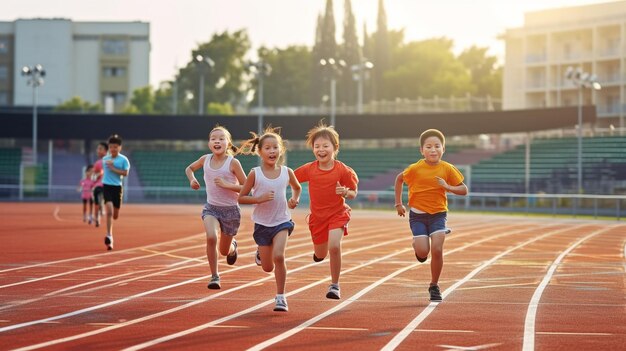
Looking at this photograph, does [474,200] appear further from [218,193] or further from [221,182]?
[221,182]

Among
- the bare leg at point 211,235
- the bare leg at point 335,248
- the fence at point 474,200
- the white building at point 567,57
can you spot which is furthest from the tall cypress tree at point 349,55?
the bare leg at point 335,248

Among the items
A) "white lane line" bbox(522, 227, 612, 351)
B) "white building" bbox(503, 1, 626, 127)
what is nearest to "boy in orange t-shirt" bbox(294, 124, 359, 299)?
"white lane line" bbox(522, 227, 612, 351)

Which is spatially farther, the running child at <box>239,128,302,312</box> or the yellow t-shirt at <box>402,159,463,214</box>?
the yellow t-shirt at <box>402,159,463,214</box>

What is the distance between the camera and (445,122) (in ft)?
212

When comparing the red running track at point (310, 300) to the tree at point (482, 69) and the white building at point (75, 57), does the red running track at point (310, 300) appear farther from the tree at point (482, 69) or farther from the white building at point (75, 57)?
the tree at point (482, 69)

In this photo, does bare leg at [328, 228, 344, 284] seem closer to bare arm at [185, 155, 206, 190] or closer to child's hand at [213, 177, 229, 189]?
child's hand at [213, 177, 229, 189]

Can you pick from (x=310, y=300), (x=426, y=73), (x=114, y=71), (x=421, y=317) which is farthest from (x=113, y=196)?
(x=426, y=73)

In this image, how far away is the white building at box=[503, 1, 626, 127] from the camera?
79.4 meters

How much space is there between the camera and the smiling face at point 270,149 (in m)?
11.5

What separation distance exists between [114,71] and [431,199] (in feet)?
331

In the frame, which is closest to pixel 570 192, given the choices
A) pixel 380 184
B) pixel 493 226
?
pixel 380 184

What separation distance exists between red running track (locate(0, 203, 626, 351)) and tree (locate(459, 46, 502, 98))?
98.8 metres

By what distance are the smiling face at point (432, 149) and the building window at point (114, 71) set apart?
100 meters

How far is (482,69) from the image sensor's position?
5074 inches
